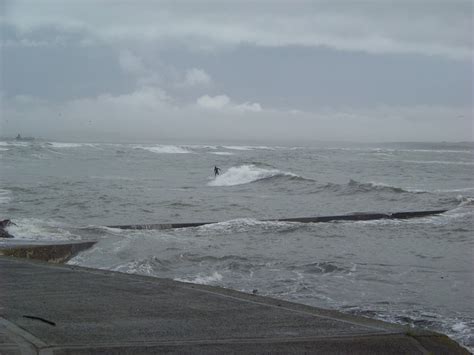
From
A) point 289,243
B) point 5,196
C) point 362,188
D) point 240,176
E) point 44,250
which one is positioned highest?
point 362,188

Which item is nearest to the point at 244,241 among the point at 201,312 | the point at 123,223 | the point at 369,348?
the point at 123,223

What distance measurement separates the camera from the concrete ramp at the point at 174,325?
14.5ft

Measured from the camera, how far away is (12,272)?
711 centimetres

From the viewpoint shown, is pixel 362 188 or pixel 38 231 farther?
pixel 362 188

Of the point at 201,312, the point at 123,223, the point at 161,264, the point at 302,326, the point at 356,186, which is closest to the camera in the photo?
the point at 302,326

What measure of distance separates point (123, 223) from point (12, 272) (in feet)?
24.9

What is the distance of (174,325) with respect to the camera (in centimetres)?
503

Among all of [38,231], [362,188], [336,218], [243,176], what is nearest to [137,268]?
[38,231]

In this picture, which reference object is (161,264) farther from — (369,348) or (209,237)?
A: (369,348)

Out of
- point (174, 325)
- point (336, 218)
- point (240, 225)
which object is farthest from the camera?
point (336, 218)

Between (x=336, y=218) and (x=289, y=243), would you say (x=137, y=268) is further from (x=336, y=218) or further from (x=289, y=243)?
(x=336, y=218)

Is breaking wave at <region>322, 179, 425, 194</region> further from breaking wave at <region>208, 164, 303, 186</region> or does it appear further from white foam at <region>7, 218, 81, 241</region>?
white foam at <region>7, 218, 81, 241</region>

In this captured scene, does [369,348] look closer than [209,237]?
Yes

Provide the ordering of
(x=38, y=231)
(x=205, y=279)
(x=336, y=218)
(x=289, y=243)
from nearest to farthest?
1. (x=205, y=279)
2. (x=289, y=243)
3. (x=38, y=231)
4. (x=336, y=218)
